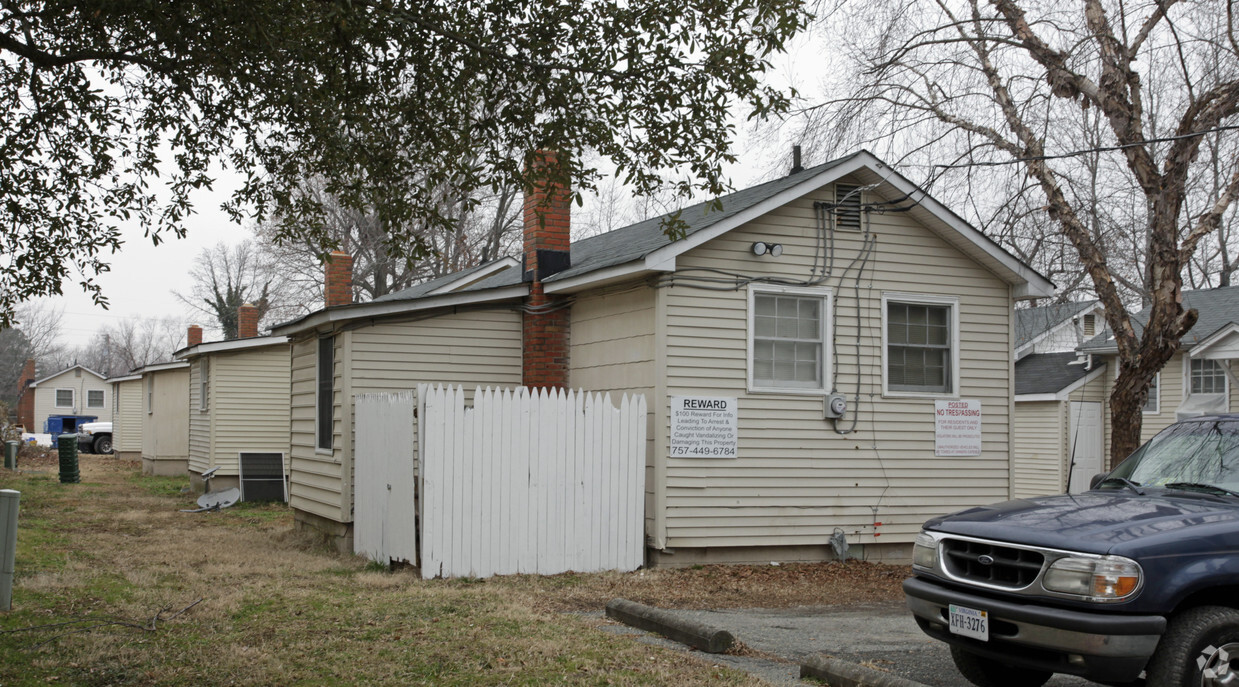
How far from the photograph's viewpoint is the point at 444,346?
531 inches

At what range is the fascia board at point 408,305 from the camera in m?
12.9

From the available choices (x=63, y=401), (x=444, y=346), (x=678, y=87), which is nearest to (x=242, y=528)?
(x=444, y=346)

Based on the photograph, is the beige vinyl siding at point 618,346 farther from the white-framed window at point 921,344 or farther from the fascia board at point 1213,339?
the fascia board at point 1213,339

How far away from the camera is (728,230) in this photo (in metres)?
11.9

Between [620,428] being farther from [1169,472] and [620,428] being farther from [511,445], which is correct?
[1169,472]

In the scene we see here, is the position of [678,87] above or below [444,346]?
above

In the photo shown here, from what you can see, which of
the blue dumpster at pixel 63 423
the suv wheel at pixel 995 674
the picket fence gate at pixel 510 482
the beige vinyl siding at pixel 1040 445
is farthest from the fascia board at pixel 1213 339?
the blue dumpster at pixel 63 423

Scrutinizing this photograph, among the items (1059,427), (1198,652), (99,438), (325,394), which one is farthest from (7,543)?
(99,438)

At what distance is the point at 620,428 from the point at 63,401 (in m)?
59.7

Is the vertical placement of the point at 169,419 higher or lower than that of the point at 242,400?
lower

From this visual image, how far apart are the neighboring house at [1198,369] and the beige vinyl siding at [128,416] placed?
31.8m

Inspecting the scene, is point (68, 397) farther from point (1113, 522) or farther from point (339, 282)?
point (1113, 522)

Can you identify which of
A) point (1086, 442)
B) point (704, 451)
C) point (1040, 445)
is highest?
point (704, 451)

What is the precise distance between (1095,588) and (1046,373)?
23.8m
